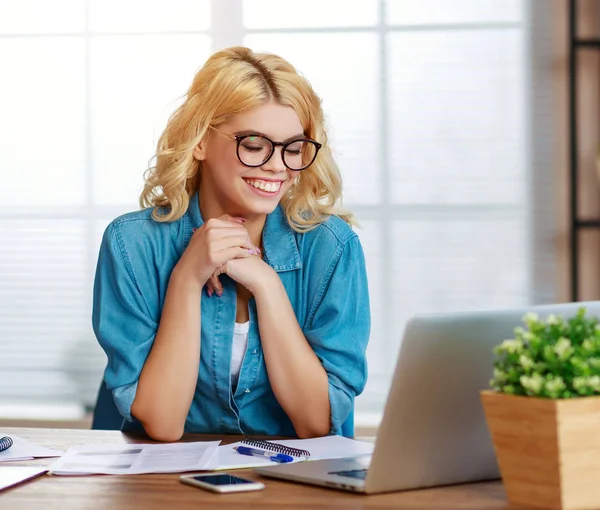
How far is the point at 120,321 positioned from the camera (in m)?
1.84

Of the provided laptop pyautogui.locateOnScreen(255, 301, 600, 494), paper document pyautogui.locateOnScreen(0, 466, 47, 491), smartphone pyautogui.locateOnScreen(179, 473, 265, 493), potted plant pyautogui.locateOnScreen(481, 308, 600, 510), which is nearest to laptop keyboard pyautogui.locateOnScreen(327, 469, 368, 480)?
laptop pyautogui.locateOnScreen(255, 301, 600, 494)

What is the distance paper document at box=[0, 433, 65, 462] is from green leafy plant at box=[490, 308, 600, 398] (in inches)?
29.2

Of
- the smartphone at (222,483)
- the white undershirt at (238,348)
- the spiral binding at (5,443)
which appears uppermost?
the white undershirt at (238,348)

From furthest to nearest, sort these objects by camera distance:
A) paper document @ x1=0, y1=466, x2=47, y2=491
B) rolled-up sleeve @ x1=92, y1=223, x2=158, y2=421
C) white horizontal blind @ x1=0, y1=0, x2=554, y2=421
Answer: white horizontal blind @ x1=0, y1=0, x2=554, y2=421 → rolled-up sleeve @ x1=92, y1=223, x2=158, y2=421 → paper document @ x1=0, y1=466, x2=47, y2=491

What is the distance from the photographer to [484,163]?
352 centimetres

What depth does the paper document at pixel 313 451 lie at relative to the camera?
138 cm

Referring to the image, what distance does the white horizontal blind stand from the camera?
11.5ft

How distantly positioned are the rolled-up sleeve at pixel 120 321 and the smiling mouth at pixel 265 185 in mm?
299

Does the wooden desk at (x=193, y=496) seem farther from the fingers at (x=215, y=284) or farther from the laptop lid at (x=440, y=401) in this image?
the fingers at (x=215, y=284)

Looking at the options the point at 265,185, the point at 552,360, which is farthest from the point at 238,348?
the point at 552,360

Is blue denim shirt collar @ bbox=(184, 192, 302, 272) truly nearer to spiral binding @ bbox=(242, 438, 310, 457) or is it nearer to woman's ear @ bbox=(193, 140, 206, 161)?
woman's ear @ bbox=(193, 140, 206, 161)

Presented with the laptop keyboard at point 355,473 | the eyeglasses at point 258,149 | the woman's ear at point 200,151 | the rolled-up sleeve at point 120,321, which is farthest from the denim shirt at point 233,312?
the laptop keyboard at point 355,473

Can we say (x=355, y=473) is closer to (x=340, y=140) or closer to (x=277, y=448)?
(x=277, y=448)

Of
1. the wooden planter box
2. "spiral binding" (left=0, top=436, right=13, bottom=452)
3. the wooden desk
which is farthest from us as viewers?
"spiral binding" (left=0, top=436, right=13, bottom=452)
